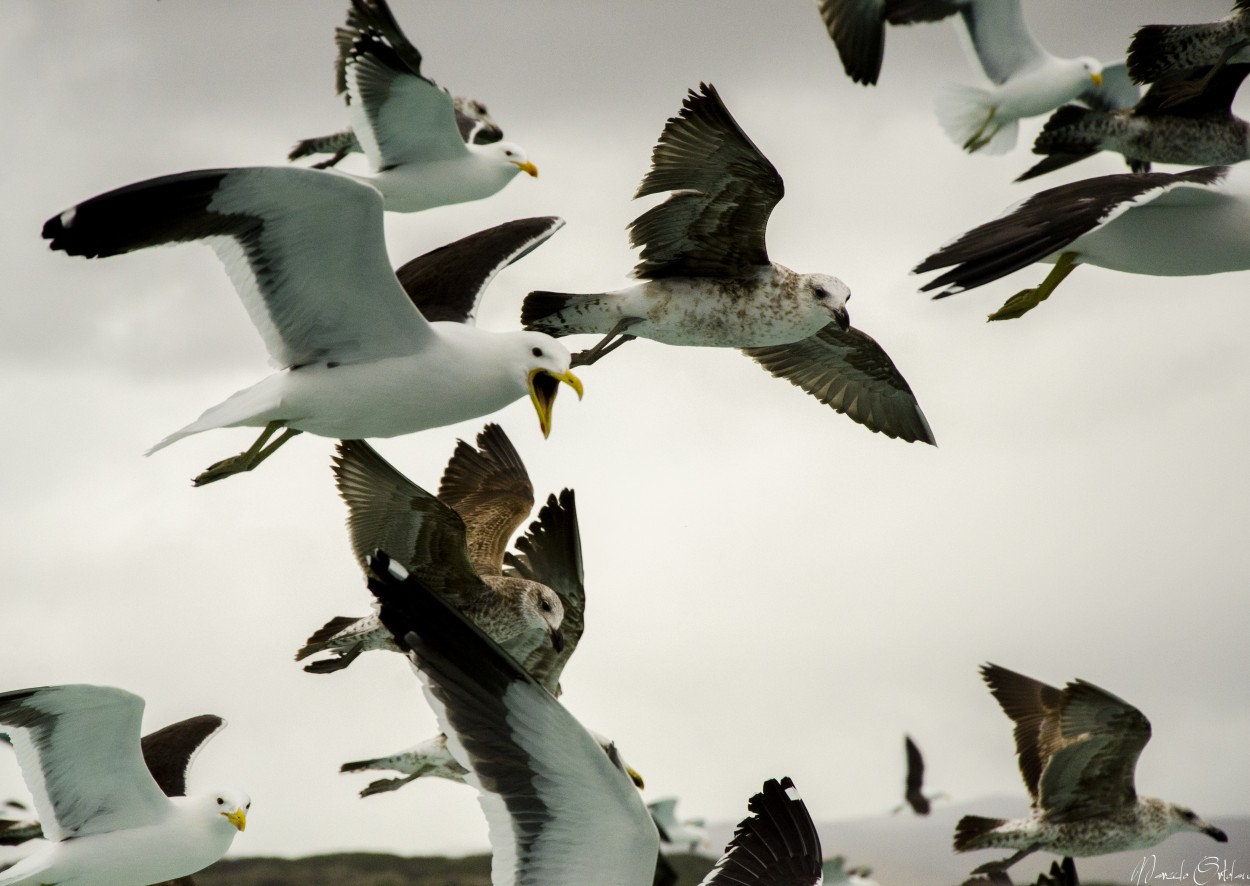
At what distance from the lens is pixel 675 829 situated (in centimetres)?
2108

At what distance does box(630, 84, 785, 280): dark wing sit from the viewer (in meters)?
9.05

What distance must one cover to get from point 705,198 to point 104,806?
514 centimetres

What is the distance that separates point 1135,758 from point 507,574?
517 cm

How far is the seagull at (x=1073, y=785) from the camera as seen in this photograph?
11.9 m

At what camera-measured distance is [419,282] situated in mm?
9375

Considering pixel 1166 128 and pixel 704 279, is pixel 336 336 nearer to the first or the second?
pixel 704 279

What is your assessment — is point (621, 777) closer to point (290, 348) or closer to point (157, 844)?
point (290, 348)

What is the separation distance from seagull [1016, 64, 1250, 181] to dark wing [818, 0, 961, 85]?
1902mm

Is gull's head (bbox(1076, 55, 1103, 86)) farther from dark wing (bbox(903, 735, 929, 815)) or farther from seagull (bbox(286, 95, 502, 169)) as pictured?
dark wing (bbox(903, 735, 929, 815))

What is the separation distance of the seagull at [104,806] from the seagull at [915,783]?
40.8ft

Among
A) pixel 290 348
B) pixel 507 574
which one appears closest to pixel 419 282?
pixel 290 348

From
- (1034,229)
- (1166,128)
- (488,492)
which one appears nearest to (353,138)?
(488,492)

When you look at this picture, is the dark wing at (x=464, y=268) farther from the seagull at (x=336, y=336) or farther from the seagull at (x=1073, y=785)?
the seagull at (x=1073, y=785)

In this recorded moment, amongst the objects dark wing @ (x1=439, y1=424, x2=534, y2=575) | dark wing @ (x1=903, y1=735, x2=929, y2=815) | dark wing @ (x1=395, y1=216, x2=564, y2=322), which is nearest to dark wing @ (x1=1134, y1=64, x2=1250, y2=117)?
dark wing @ (x1=395, y1=216, x2=564, y2=322)
